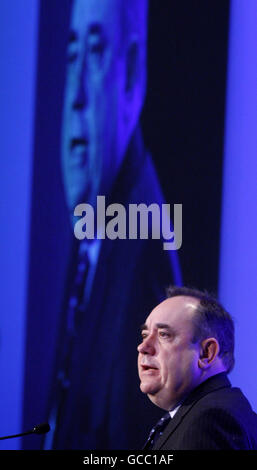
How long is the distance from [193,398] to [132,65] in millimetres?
1865

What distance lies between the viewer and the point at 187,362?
7.20ft

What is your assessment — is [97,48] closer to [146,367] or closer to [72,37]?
[72,37]

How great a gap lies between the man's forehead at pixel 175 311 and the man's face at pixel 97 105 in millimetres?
1344

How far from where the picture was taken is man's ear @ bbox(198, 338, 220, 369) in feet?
7.23

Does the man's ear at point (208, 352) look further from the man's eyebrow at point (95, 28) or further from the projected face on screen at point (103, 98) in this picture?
the man's eyebrow at point (95, 28)

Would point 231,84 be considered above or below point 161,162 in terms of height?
above

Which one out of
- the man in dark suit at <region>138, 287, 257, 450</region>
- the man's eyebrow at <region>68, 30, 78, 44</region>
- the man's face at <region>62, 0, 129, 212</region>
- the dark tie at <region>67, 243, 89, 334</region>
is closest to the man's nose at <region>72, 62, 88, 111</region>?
the man's face at <region>62, 0, 129, 212</region>

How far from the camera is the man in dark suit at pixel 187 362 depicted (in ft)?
6.86

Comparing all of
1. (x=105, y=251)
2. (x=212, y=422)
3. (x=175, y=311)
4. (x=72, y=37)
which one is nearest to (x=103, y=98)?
(x=72, y=37)

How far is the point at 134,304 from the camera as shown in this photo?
11.3ft

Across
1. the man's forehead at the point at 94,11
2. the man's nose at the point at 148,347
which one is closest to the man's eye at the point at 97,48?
the man's forehead at the point at 94,11

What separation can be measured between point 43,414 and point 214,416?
63.0 inches
